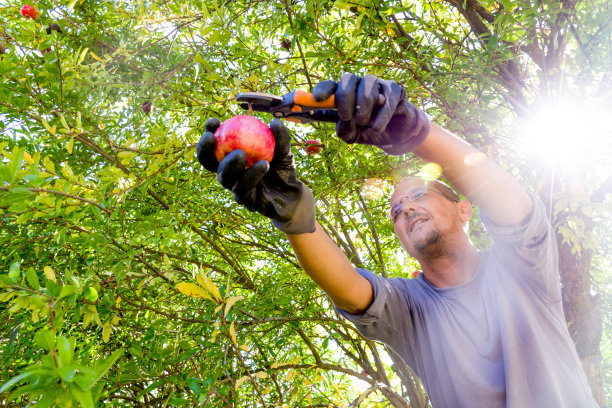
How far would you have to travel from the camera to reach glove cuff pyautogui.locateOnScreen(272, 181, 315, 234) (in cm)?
138

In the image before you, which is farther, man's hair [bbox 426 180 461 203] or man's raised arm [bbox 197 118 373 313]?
man's hair [bbox 426 180 461 203]

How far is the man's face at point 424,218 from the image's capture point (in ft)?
5.97

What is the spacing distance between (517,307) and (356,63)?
1757mm

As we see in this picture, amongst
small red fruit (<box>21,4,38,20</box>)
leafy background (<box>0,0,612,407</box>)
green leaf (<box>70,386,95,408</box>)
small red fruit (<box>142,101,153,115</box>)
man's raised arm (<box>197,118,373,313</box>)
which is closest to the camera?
green leaf (<box>70,386,95,408</box>)

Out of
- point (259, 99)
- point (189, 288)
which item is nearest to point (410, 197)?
point (259, 99)

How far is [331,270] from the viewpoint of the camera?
1499 millimetres

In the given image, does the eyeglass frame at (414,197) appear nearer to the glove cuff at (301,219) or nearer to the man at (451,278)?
the man at (451,278)

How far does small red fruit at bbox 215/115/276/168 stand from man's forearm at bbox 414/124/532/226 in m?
0.62

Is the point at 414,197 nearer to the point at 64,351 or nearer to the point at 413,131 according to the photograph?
the point at 413,131

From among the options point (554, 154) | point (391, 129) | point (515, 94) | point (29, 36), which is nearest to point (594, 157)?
point (554, 154)

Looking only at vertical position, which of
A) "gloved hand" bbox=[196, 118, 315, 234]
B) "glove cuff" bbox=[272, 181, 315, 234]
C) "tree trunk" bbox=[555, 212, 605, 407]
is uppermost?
"gloved hand" bbox=[196, 118, 315, 234]

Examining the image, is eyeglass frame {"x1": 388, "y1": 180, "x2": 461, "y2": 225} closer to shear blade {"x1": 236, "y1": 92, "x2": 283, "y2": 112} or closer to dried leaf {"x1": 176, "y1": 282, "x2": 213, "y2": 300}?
shear blade {"x1": 236, "y1": 92, "x2": 283, "y2": 112}

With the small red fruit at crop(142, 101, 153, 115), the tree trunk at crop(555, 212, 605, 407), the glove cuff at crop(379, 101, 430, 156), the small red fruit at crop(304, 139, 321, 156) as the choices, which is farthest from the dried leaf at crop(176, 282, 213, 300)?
the tree trunk at crop(555, 212, 605, 407)

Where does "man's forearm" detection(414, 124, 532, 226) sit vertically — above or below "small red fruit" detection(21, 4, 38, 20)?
below
